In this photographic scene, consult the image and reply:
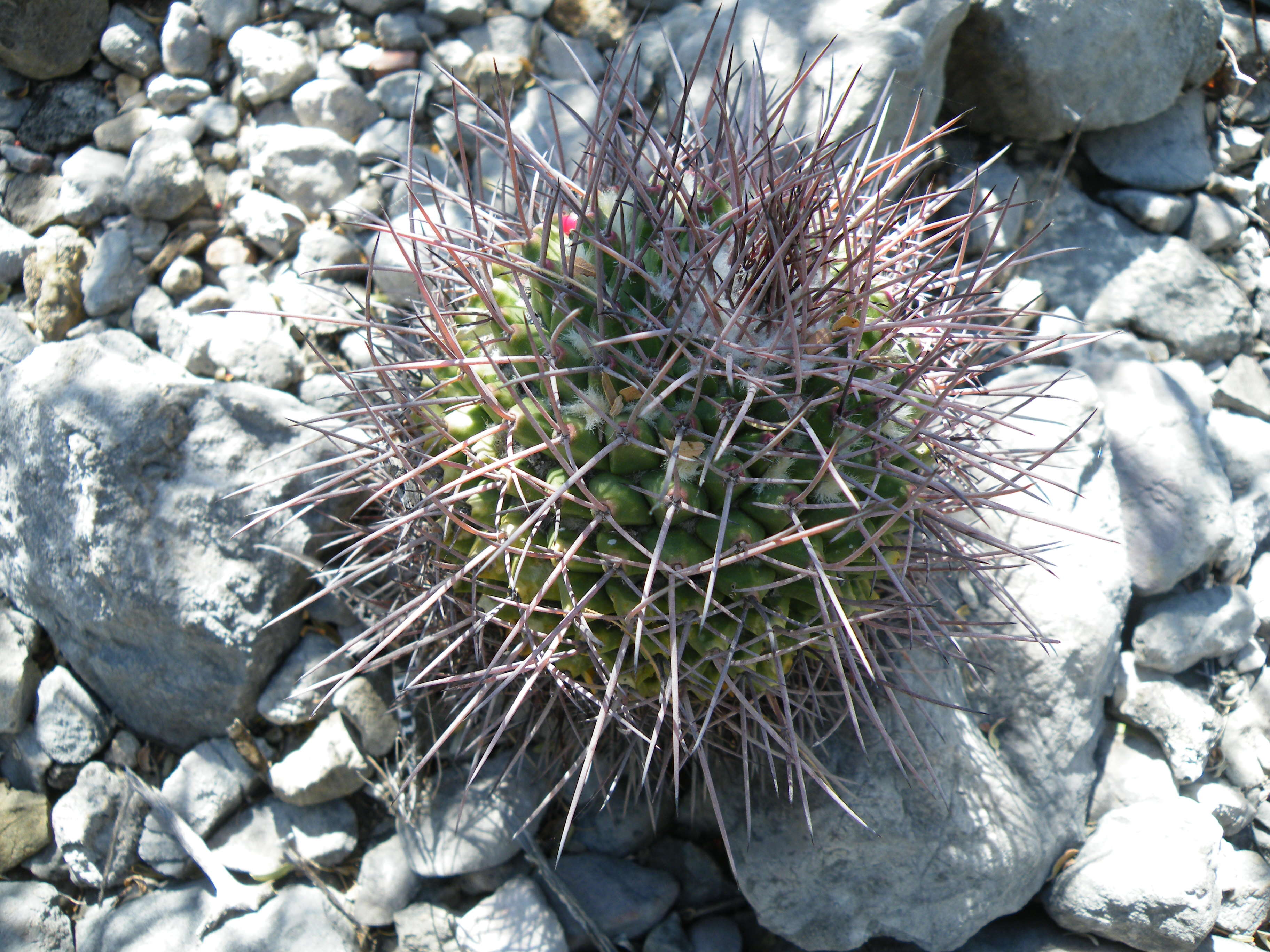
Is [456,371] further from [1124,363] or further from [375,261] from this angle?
[1124,363]

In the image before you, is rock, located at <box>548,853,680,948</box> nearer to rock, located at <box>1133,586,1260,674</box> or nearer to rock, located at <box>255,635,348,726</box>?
rock, located at <box>255,635,348,726</box>

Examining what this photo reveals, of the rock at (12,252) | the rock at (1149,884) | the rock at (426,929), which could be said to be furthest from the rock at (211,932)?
the rock at (12,252)

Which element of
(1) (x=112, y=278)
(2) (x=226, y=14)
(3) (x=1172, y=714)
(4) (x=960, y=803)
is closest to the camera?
(4) (x=960, y=803)

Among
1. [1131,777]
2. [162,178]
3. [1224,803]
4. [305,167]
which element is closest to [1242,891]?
[1224,803]

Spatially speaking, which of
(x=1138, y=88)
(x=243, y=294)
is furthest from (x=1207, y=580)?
(x=243, y=294)

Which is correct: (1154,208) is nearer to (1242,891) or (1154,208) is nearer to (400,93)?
(1242,891)

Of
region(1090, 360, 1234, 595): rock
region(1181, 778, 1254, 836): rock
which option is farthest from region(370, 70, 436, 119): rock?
region(1181, 778, 1254, 836): rock
